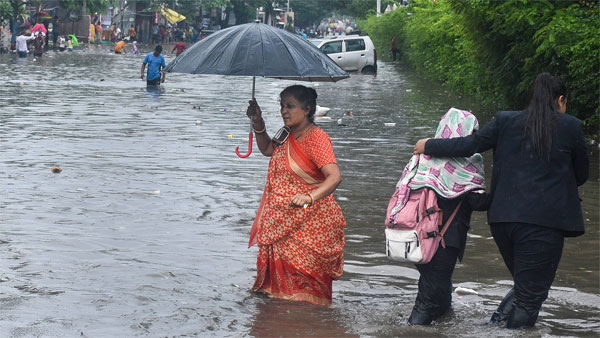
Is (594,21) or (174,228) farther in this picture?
(594,21)

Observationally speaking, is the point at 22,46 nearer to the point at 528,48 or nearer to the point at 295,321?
the point at 528,48

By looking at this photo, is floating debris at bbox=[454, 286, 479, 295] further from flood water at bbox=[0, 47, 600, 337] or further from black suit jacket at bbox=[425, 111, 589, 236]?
black suit jacket at bbox=[425, 111, 589, 236]

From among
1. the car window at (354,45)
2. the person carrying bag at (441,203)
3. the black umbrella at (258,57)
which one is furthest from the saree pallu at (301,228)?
the car window at (354,45)

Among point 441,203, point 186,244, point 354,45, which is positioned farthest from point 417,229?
point 354,45

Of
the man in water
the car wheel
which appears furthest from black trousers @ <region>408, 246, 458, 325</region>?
the car wheel

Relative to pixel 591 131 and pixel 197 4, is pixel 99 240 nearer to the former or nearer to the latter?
pixel 591 131

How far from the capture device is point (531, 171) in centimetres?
497

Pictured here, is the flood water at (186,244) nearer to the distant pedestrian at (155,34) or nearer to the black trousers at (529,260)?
the black trousers at (529,260)

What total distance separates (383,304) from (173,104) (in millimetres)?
14739

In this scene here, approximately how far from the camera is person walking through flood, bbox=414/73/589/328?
4.93 meters

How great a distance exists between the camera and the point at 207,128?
15922 millimetres

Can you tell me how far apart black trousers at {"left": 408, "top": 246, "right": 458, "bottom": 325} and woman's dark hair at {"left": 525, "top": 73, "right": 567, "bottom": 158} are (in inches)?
29.9

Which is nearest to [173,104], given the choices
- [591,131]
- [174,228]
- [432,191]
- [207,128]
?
[207,128]

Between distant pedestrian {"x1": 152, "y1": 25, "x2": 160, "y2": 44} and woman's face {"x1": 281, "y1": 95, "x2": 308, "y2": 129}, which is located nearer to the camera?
woman's face {"x1": 281, "y1": 95, "x2": 308, "y2": 129}
